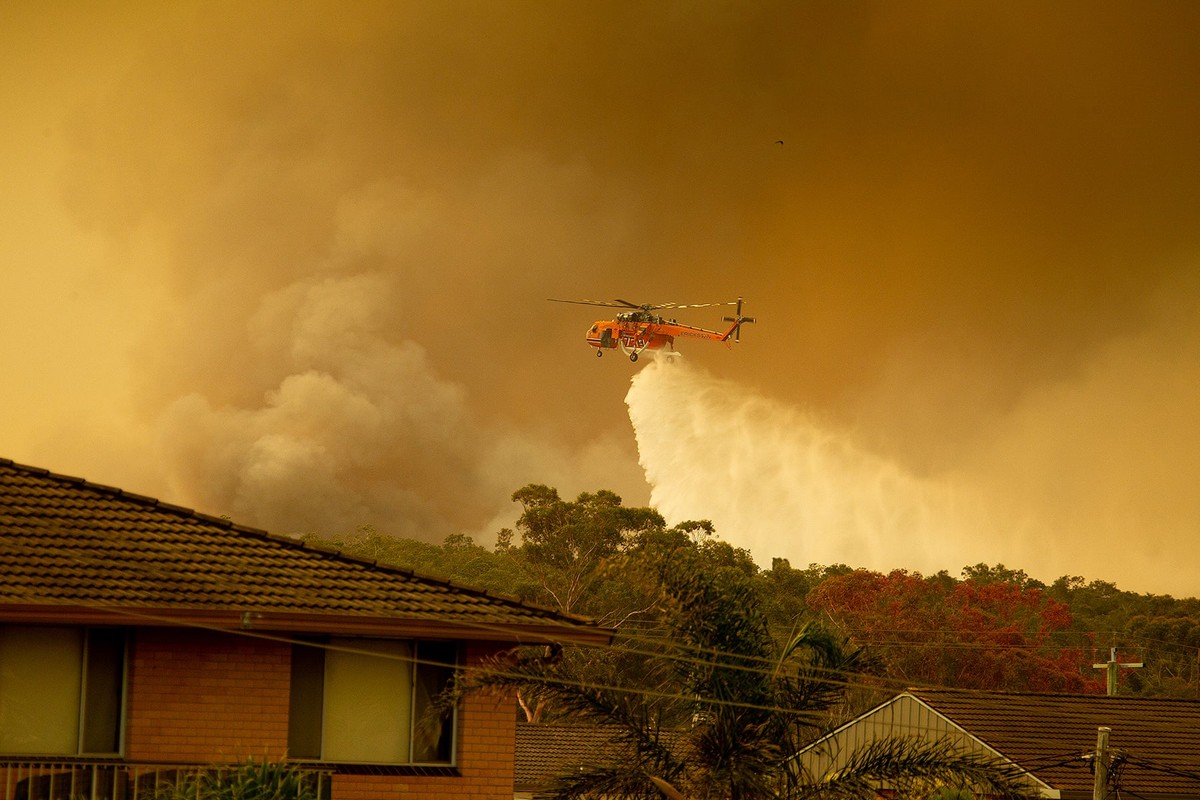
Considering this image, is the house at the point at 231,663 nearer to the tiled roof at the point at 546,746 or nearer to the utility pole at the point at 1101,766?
the utility pole at the point at 1101,766

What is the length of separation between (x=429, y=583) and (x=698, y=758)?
4608mm

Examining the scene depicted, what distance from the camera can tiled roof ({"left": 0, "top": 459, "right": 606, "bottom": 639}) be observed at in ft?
66.7

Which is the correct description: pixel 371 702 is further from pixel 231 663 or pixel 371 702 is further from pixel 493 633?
pixel 493 633

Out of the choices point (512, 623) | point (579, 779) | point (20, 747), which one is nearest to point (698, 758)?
point (579, 779)

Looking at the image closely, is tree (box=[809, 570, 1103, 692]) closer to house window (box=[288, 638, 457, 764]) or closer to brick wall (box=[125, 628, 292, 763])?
house window (box=[288, 638, 457, 764])

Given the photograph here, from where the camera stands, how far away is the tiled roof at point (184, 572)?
20328 mm

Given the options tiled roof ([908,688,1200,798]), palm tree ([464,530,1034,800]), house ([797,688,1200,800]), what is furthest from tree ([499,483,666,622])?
palm tree ([464,530,1034,800])

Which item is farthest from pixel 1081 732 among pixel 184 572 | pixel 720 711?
pixel 184 572

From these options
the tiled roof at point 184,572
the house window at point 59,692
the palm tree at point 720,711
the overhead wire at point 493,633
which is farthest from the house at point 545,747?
the house window at point 59,692

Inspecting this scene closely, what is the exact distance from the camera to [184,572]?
21250mm

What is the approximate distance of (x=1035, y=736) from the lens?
41.0 m

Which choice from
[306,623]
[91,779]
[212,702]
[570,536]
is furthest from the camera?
[570,536]

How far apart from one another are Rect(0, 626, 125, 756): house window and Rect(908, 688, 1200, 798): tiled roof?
2394 cm

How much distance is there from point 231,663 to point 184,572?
1405mm
